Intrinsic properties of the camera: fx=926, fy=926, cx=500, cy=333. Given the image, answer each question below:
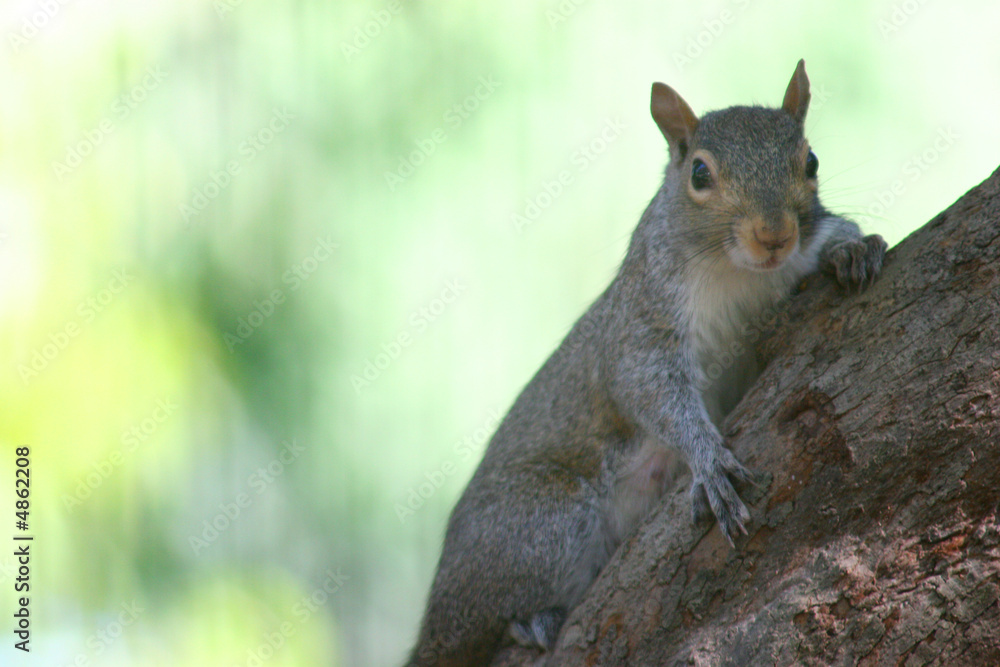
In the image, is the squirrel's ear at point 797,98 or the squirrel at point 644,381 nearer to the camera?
the squirrel at point 644,381

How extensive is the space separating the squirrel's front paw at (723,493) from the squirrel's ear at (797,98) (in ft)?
2.72

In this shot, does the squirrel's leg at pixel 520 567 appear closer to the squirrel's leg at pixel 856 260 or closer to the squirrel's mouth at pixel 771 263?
the squirrel's mouth at pixel 771 263

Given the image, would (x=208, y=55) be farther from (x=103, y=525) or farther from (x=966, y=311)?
(x=966, y=311)

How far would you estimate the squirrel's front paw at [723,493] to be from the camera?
146cm

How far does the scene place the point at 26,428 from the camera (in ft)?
9.66

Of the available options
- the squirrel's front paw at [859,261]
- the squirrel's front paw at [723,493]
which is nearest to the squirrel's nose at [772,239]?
the squirrel's front paw at [859,261]

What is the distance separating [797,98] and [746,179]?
0.33 m

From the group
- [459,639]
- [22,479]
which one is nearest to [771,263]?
[459,639]

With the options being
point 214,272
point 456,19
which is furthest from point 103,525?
point 456,19

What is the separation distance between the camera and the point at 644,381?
192 centimetres

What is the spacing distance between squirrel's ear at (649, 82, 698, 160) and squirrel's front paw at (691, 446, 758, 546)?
30.9 inches

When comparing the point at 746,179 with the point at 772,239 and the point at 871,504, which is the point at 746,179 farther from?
the point at 871,504

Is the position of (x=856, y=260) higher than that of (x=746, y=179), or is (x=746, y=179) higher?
(x=746, y=179)

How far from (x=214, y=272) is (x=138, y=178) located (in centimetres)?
41
